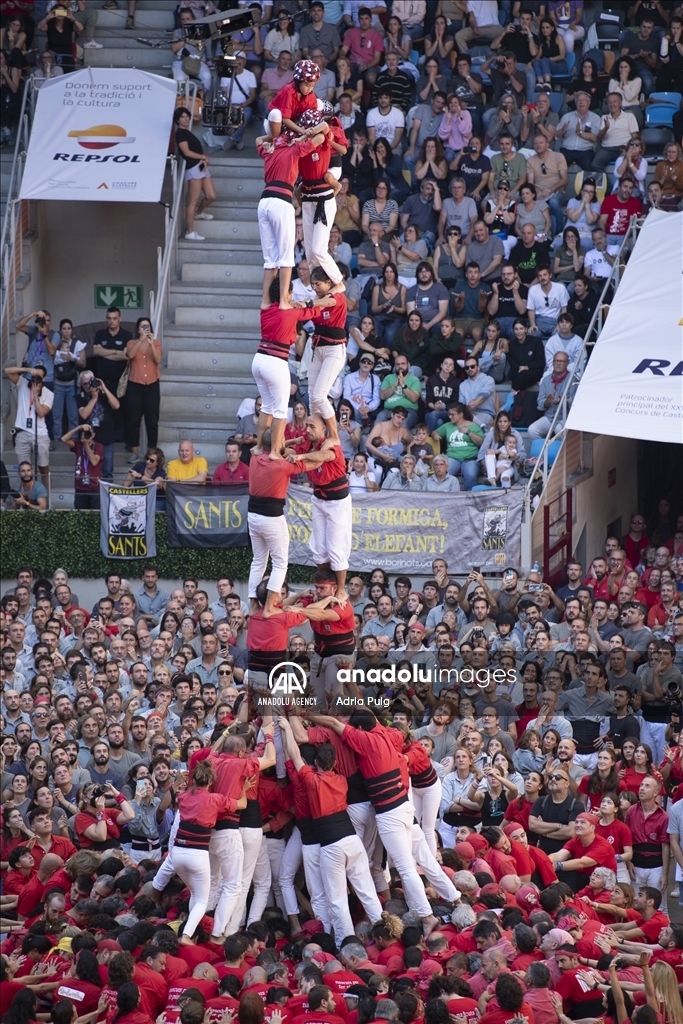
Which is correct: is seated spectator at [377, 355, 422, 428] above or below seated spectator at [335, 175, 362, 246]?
A: below

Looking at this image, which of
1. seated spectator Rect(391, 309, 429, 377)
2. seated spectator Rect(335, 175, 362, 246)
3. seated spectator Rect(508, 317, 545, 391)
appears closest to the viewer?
seated spectator Rect(508, 317, 545, 391)

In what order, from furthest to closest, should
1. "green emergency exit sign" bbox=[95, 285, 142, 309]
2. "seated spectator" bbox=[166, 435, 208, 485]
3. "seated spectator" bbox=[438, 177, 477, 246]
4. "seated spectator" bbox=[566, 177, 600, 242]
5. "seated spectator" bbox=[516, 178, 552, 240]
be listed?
"green emergency exit sign" bbox=[95, 285, 142, 309] → "seated spectator" bbox=[438, 177, 477, 246] → "seated spectator" bbox=[516, 178, 552, 240] → "seated spectator" bbox=[566, 177, 600, 242] → "seated spectator" bbox=[166, 435, 208, 485]

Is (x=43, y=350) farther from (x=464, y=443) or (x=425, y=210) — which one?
(x=464, y=443)

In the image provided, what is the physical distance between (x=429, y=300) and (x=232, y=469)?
3.09 meters

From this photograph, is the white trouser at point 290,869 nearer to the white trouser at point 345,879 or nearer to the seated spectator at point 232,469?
the white trouser at point 345,879

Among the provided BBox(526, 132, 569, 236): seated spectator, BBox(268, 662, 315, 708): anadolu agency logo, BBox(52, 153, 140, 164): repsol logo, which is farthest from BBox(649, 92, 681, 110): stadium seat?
BBox(268, 662, 315, 708): anadolu agency logo

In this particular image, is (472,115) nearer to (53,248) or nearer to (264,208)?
(53,248)

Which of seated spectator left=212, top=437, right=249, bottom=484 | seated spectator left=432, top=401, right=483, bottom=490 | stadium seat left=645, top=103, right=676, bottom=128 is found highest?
stadium seat left=645, top=103, right=676, bottom=128

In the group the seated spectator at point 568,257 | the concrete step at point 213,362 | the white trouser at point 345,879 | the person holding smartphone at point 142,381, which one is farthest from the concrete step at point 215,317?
the white trouser at point 345,879

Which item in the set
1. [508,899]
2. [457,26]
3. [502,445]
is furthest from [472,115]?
[508,899]

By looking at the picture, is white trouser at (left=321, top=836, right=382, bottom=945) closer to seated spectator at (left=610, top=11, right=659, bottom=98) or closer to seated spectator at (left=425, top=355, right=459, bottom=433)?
seated spectator at (left=425, top=355, right=459, bottom=433)

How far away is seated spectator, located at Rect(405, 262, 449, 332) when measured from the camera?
19547 millimetres

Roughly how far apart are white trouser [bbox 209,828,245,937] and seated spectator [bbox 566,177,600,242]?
34.1 ft

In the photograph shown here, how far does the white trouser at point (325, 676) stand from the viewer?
1284cm
